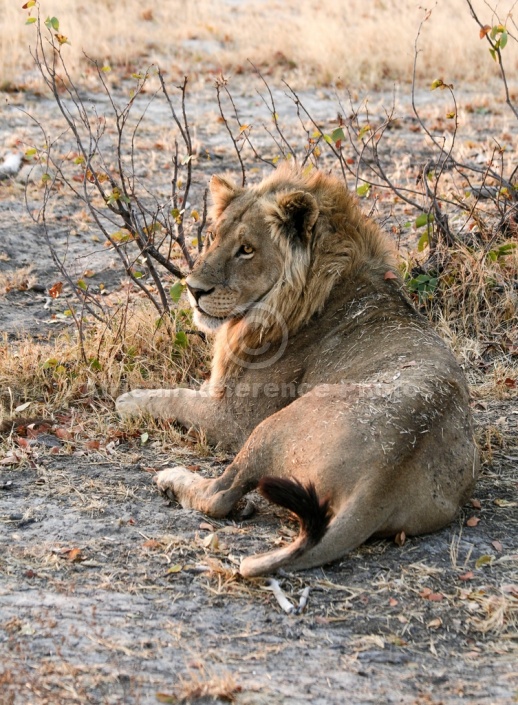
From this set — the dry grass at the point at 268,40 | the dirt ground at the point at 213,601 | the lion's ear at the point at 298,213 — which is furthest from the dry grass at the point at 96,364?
the dry grass at the point at 268,40

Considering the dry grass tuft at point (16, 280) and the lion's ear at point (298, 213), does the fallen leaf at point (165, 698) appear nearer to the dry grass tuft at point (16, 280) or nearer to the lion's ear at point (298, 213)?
the lion's ear at point (298, 213)

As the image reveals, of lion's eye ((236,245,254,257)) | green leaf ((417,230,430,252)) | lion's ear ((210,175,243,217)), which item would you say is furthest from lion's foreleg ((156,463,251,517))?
green leaf ((417,230,430,252))

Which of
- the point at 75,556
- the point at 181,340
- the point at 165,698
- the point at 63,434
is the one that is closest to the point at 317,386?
the point at 75,556

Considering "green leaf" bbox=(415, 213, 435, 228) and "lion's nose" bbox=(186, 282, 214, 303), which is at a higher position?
"green leaf" bbox=(415, 213, 435, 228)

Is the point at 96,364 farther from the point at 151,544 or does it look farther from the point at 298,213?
the point at 151,544

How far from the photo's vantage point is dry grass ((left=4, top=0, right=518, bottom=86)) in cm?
1374

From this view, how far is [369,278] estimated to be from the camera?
15.9 feet

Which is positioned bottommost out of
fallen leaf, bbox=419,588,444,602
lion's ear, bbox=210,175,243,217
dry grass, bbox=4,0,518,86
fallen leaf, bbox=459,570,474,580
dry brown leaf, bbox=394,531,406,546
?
fallen leaf, bbox=419,588,444,602

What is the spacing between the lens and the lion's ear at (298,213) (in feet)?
15.2

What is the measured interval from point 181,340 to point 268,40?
10609 millimetres

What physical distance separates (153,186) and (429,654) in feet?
22.2

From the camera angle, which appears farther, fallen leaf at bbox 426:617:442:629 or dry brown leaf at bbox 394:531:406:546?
dry brown leaf at bbox 394:531:406:546

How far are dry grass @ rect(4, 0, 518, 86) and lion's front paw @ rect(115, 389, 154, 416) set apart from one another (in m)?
7.81

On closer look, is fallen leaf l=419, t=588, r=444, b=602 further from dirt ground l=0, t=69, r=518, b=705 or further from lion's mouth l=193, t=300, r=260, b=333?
lion's mouth l=193, t=300, r=260, b=333
